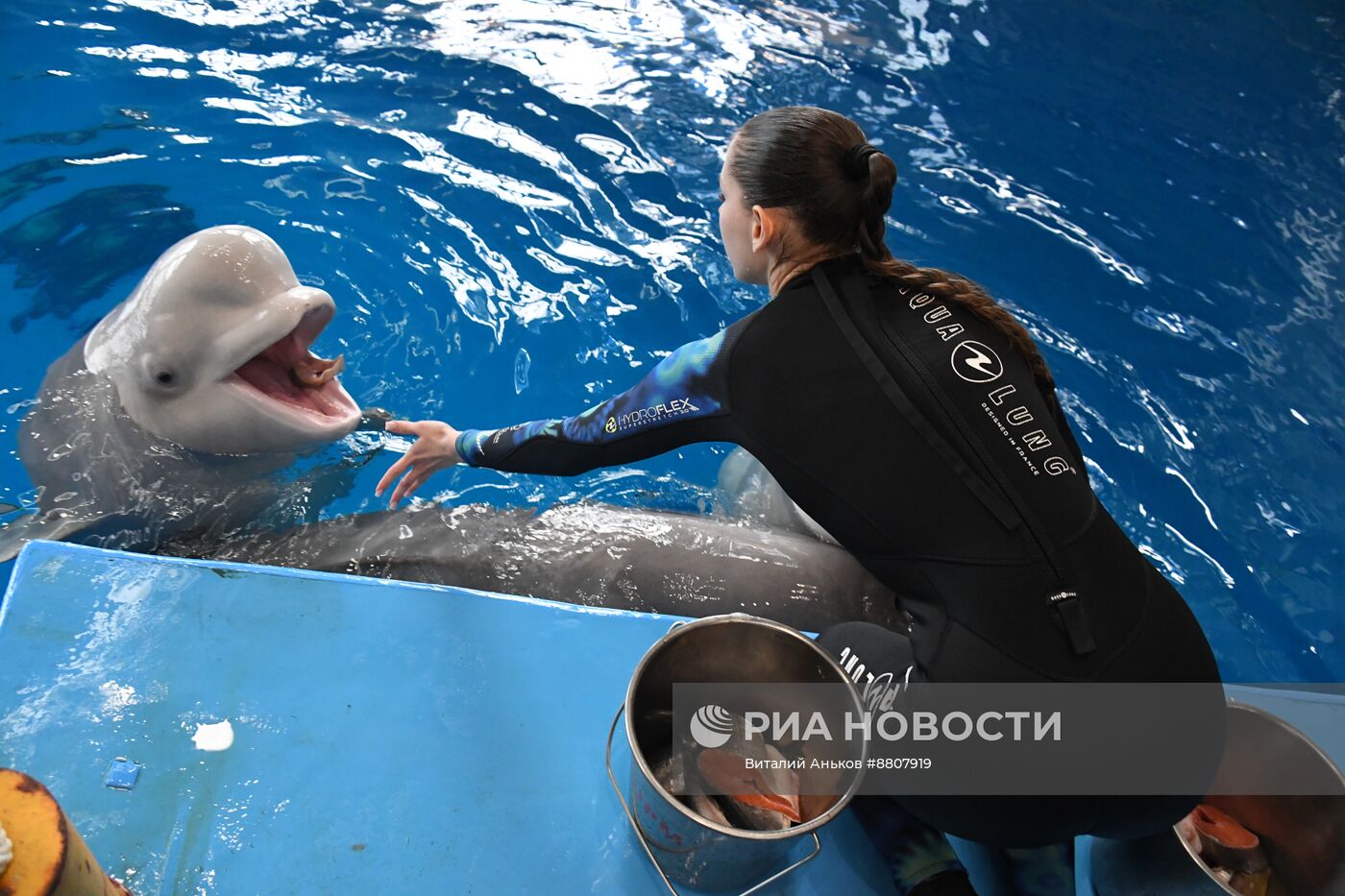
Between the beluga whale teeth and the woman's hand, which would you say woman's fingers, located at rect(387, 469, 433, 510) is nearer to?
the woman's hand

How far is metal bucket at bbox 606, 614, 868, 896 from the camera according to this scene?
74.6 inches

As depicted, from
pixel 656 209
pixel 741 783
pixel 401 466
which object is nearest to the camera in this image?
pixel 741 783

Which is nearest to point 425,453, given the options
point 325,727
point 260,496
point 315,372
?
point 315,372

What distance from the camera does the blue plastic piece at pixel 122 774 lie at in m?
2.13

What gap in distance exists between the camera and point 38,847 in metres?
1.35

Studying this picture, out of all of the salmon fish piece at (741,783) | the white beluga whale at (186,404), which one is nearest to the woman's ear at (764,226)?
the salmon fish piece at (741,783)

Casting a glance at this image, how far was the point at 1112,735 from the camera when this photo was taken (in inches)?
80.4

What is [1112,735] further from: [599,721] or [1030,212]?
[1030,212]

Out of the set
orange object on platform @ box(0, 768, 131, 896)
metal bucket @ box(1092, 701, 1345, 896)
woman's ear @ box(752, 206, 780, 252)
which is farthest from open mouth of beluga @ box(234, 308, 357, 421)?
metal bucket @ box(1092, 701, 1345, 896)

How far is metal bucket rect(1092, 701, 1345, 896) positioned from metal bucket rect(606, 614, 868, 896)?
77 cm

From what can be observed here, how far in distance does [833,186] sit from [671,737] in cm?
137

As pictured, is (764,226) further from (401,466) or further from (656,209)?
(656,209)

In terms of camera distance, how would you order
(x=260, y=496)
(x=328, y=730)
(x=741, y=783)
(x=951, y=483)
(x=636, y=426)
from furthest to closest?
(x=260, y=496)
(x=636, y=426)
(x=328, y=730)
(x=741, y=783)
(x=951, y=483)

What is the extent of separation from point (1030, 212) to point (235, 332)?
4.69 metres
